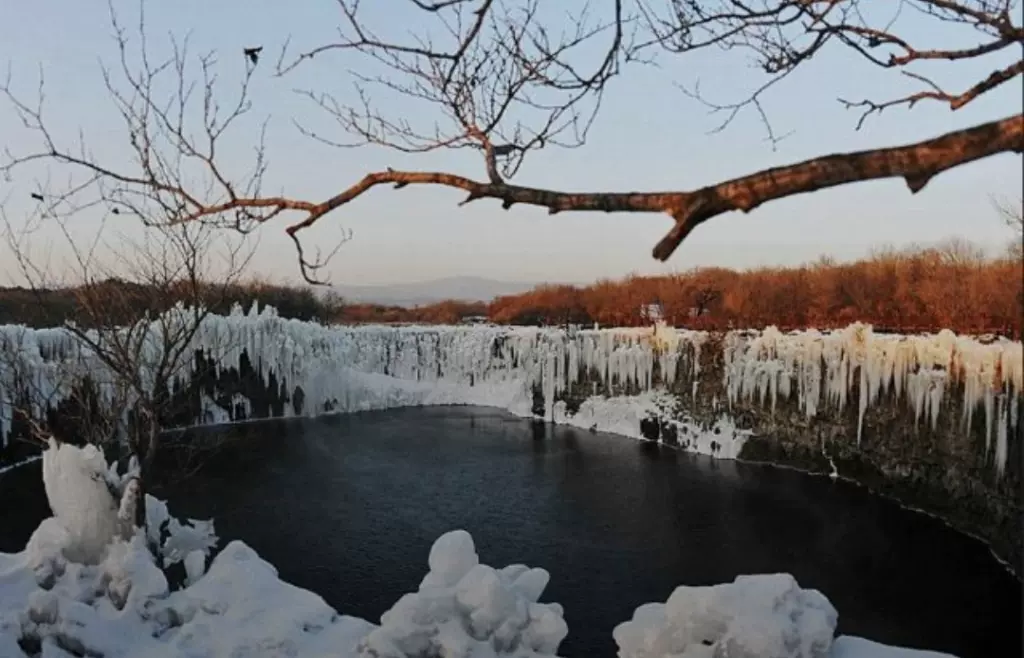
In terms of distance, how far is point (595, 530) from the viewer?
8.55 m

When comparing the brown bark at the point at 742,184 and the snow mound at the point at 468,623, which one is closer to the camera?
the brown bark at the point at 742,184


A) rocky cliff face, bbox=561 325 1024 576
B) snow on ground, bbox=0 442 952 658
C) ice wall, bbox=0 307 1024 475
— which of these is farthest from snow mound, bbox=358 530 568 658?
rocky cliff face, bbox=561 325 1024 576

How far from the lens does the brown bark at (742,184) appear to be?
3.33ft

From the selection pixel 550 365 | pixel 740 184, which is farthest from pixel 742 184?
pixel 550 365

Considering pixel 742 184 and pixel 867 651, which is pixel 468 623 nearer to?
pixel 867 651

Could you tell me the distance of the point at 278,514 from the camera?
9.19 m

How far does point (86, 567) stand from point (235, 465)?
27.1ft

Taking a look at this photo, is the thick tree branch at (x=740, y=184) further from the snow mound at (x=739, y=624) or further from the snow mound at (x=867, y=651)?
the snow mound at (x=867, y=651)

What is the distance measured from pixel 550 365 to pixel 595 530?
10927 mm

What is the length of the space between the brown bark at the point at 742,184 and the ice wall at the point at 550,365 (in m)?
3.91

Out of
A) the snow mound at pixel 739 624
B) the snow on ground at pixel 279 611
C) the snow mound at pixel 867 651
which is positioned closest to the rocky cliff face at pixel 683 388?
the snow on ground at pixel 279 611

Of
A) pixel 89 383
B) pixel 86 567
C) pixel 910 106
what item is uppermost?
pixel 910 106

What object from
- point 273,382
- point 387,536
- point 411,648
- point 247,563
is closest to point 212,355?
point 273,382

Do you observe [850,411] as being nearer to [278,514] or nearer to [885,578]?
[885,578]
